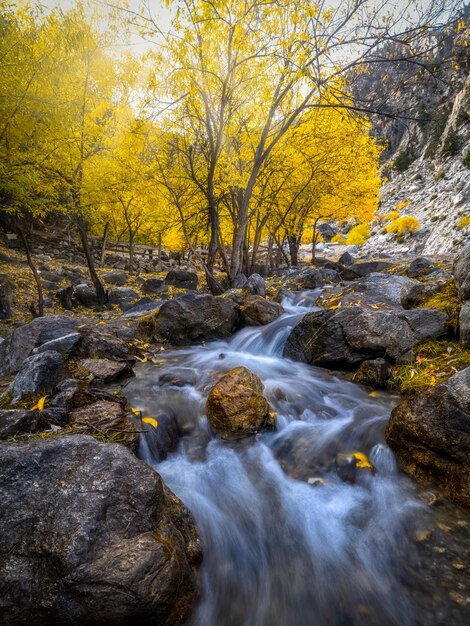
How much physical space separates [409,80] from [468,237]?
1928 centimetres

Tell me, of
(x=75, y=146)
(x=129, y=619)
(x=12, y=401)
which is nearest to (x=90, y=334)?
(x=12, y=401)

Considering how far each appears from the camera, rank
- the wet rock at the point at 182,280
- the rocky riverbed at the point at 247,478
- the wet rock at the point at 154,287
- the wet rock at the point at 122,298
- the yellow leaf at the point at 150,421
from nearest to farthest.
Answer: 1. the rocky riverbed at the point at 247,478
2. the yellow leaf at the point at 150,421
3. the wet rock at the point at 122,298
4. the wet rock at the point at 154,287
5. the wet rock at the point at 182,280

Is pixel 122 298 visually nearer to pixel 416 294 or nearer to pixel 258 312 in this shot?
pixel 258 312

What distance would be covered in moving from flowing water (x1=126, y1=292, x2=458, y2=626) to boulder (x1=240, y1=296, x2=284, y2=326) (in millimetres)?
3084

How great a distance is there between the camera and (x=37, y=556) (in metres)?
1.78

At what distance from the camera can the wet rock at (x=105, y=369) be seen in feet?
15.6

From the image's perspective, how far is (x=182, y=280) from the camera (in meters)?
18.0

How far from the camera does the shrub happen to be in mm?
54938

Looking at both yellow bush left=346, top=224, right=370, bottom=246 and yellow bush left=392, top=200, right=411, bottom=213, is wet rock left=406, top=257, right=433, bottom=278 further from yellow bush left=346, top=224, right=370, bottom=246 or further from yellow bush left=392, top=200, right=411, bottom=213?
yellow bush left=392, top=200, right=411, bottom=213

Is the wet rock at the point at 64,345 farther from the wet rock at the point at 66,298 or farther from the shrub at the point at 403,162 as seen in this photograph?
the shrub at the point at 403,162

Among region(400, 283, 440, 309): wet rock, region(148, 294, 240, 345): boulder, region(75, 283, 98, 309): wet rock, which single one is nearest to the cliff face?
region(400, 283, 440, 309): wet rock

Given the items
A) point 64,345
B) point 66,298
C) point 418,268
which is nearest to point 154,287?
point 66,298

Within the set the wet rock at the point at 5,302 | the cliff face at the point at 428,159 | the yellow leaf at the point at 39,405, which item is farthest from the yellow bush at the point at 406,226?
the yellow leaf at the point at 39,405

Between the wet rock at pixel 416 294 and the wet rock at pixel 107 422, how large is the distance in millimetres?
5093
